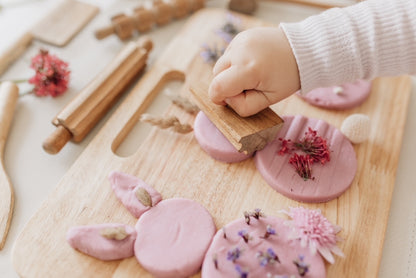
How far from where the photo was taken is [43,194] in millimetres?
753

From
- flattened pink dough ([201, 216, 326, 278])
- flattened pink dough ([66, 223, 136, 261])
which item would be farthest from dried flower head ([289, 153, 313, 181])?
flattened pink dough ([66, 223, 136, 261])

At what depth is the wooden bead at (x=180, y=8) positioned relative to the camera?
1.12 metres

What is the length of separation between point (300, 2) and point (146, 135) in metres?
0.69

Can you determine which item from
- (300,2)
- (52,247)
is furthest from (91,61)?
(300,2)

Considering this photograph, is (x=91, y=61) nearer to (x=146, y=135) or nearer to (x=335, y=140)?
(x=146, y=135)

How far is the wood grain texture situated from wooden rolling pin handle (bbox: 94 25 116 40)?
9cm

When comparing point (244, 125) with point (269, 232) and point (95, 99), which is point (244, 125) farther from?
point (95, 99)

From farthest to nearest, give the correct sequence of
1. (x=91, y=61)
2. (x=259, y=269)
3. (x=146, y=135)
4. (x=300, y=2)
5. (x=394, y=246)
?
(x=300, y=2) → (x=91, y=61) → (x=146, y=135) → (x=394, y=246) → (x=259, y=269)

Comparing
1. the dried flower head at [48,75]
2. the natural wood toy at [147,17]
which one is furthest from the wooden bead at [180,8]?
the dried flower head at [48,75]

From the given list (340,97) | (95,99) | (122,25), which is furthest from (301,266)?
(122,25)

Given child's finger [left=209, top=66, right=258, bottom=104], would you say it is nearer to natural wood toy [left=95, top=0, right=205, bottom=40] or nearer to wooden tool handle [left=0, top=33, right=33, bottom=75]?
natural wood toy [left=95, top=0, right=205, bottom=40]

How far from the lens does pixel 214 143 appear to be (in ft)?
2.47

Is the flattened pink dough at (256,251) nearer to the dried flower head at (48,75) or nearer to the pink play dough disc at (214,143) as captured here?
the pink play dough disc at (214,143)

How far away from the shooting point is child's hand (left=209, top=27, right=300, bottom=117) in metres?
0.67
